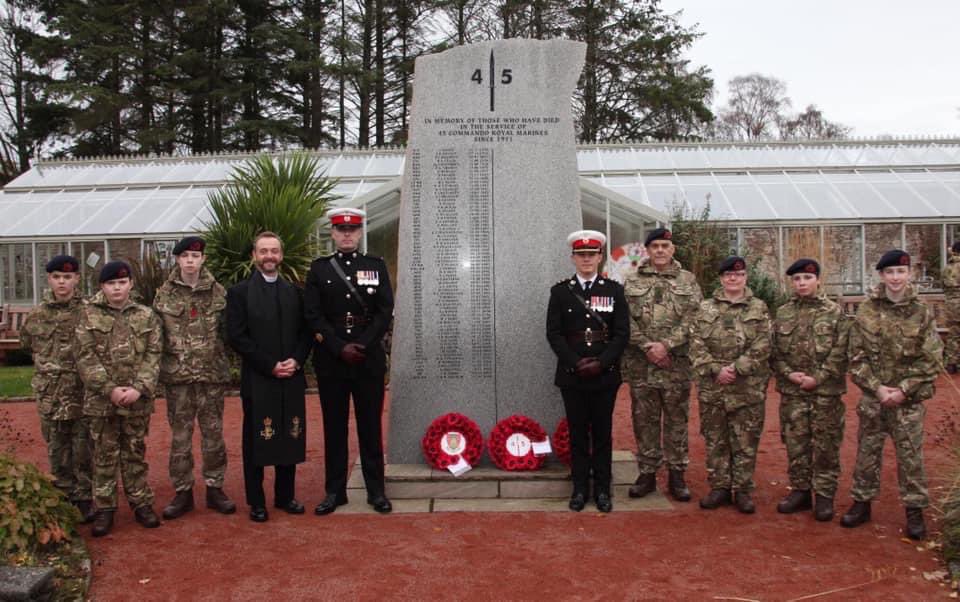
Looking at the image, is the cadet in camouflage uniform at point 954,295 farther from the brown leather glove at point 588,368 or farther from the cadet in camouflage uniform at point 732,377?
the brown leather glove at point 588,368

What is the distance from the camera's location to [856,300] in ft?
44.1

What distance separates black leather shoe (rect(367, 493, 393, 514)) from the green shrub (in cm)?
181

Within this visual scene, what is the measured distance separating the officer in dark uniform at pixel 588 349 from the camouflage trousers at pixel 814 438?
1159 mm

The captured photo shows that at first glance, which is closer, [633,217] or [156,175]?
[633,217]

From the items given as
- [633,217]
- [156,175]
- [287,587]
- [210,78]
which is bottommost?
[287,587]

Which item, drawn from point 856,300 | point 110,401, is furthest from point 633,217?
point 110,401

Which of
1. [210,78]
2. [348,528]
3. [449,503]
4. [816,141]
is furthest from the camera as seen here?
[210,78]

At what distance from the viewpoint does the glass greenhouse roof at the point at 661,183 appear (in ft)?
52.2

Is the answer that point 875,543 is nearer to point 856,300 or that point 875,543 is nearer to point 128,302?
point 128,302

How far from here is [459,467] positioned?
18.6ft

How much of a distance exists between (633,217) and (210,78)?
59.7 ft

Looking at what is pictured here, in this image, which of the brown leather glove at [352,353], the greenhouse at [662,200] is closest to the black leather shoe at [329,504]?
the brown leather glove at [352,353]

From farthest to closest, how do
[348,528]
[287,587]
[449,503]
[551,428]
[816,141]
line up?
1. [816,141]
2. [551,428]
3. [449,503]
4. [348,528]
5. [287,587]

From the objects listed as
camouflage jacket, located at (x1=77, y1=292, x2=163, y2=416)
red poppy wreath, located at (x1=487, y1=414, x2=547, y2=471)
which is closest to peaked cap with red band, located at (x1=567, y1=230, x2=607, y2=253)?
red poppy wreath, located at (x1=487, y1=414, x2=547, y2=471)
